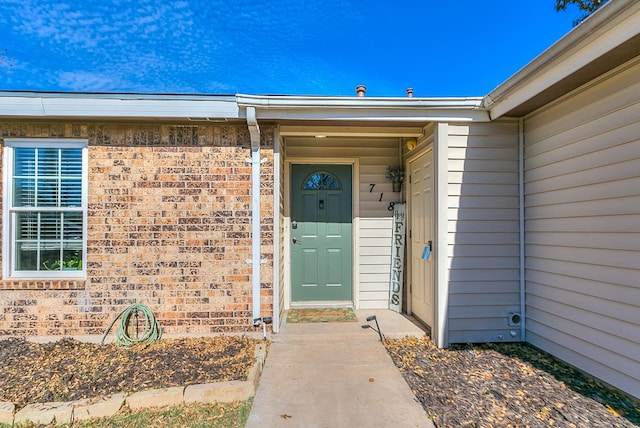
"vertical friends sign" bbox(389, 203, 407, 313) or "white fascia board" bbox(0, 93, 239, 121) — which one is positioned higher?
"white fascia board" bbox(0, 93, 239, 121)

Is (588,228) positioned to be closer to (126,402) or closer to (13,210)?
(126,402)

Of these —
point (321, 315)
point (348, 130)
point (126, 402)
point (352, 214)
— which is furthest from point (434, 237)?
point (126, 402)

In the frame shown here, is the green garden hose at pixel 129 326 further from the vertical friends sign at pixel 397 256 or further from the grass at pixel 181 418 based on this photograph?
the vertical friends sign at pixel 397 256

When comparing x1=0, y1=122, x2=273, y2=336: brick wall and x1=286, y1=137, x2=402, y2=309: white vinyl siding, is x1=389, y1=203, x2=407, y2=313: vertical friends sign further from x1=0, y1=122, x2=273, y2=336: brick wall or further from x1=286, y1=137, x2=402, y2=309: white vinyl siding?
x1=0, y1=122, x2=273, y2=336: brick wall

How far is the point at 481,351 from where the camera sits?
3.17 m

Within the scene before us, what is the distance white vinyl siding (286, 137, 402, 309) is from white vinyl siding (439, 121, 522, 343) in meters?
1.28

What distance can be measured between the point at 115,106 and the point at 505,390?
168 inches

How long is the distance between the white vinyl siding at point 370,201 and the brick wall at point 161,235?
1259 millimetres

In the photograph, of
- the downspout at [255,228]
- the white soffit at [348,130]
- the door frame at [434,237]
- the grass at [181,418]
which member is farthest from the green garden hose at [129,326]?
the door frame at [434,237]

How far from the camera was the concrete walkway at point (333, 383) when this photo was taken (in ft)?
7.08

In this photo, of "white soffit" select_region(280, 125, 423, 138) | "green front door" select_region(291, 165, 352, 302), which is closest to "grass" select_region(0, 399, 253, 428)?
"green front door" select_region(291, 165, 352, 302)

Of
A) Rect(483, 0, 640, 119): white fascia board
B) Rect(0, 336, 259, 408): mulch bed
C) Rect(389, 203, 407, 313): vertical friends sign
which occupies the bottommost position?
Rect(0, 336, 259, 408): mulch bed

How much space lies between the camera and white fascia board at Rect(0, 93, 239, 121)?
3117mm

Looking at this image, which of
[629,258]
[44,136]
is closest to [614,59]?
[629,258]
